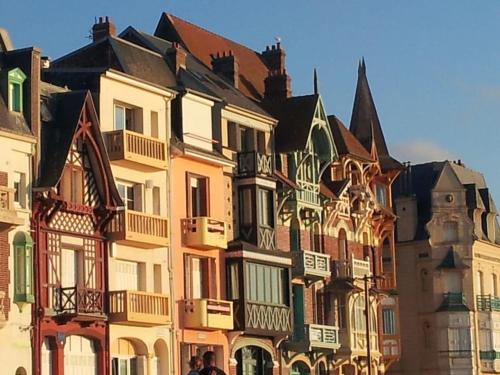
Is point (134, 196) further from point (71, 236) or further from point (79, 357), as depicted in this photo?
point (79, 357)

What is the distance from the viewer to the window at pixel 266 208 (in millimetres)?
63438

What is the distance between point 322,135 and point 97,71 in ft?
57.2

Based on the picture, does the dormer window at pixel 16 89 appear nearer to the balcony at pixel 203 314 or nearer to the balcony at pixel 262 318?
the balcony at pixel 203 314

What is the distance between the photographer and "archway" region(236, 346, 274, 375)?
6253 cm

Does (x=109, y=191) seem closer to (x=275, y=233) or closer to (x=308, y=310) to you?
(x=275, y=233)

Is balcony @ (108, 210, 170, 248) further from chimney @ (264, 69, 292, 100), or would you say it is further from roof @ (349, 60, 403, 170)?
roof @ (349, 60, 403, 170)

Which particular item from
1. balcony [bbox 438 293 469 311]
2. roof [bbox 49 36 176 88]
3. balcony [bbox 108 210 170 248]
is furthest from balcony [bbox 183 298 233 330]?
balcony [bbox 438 293 469 311]

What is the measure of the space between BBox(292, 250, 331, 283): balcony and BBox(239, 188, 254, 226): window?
166 inches

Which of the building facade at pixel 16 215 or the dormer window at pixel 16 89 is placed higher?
the dormer window at pixel 16 89

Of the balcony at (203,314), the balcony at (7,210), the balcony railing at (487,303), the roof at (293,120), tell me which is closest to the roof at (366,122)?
the balcony railing at (487,303)

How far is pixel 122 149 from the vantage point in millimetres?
54500

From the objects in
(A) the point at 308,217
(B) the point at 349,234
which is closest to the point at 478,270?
(B) the point at 349,234

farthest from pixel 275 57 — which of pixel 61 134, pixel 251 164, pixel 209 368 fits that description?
pixel 209 368

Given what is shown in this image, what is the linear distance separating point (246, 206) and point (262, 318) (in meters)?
4.70
